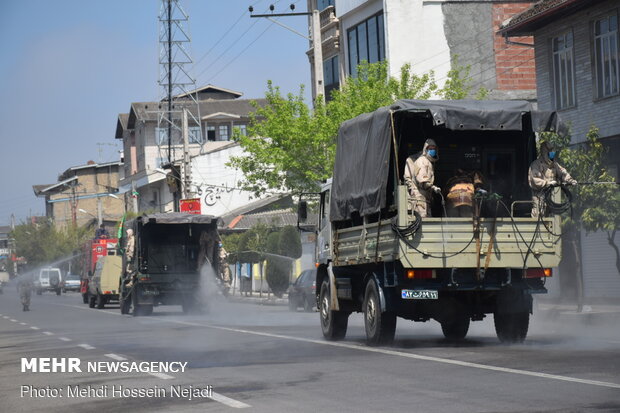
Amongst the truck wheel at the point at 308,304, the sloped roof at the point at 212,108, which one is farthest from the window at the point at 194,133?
the truck wheel at the point at 308,304

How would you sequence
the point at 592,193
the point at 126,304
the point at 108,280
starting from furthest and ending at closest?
the point at 108,280 < the point at 126,304 < the point at 592,193

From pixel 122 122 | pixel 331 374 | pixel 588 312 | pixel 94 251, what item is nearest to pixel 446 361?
pixel 331 374

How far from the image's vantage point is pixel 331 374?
13.0 meters

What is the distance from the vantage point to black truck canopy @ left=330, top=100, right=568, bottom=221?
16625 mm

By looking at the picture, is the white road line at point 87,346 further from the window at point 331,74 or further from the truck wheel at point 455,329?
the window at point 331,74

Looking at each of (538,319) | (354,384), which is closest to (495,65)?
(538,319)

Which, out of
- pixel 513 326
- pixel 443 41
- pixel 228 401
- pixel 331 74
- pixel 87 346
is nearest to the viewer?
pixel 228 401

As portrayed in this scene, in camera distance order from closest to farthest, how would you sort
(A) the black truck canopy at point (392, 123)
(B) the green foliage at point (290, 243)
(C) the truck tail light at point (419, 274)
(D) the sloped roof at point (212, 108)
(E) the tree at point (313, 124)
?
(C) the truck tail light at point (419, 274)
(A) the black truck canopy at point (392, 123)
(E) the tree at point (313, 124)
(B) the green foliage at point (290, 243)
(D) the sloped roof at point (212, 108)

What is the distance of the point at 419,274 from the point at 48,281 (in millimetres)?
77087

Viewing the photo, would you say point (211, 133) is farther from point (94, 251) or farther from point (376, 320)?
point (376, 320)

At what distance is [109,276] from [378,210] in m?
28.6

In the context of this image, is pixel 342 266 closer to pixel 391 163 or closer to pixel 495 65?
pixel 391 163

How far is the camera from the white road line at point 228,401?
34.0 feet

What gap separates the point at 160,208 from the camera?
90750 millimetres
